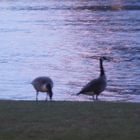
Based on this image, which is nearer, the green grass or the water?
the green grass

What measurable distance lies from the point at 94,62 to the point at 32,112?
88.9ft

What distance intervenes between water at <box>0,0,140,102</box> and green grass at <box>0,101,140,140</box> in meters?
10.8

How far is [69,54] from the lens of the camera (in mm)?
44188

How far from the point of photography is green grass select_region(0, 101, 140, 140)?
10531 mm

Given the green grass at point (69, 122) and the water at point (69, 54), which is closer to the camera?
the green grass at point (69, 122)

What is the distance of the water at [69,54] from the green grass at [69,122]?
35.4ft

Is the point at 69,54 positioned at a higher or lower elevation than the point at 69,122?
higher

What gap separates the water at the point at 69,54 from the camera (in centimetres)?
2864

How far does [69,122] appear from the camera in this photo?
1143cm

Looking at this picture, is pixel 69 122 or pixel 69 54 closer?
pixel 69 122

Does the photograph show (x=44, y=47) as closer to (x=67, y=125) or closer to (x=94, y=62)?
(x=94, y=62)

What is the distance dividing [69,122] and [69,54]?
108 ft

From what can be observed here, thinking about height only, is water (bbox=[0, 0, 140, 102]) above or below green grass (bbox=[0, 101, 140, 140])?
above

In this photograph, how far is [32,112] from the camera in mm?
12477
